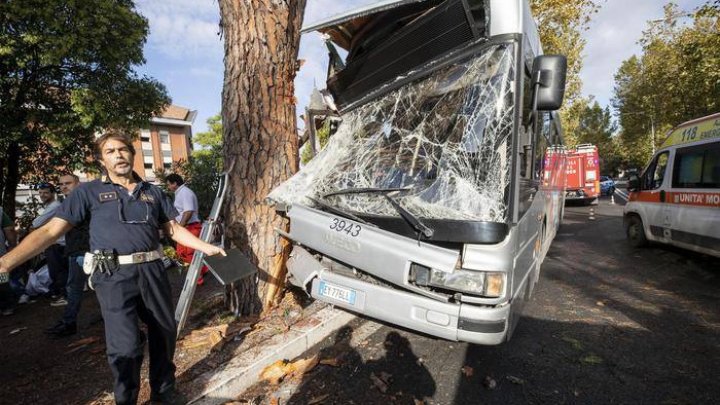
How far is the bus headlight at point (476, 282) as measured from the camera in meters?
2.40

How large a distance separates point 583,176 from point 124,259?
20.0 m

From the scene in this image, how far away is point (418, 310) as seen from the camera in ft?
8.33

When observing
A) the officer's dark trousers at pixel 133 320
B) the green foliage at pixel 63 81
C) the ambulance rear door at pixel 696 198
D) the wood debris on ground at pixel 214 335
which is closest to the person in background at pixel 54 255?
the wood debris on ground at pixel 214 335

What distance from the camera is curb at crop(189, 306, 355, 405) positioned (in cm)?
258

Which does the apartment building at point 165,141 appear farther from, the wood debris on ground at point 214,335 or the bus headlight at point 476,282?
the bus headlight at point 476,282

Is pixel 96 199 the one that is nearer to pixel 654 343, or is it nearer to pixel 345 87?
pixel 345 87

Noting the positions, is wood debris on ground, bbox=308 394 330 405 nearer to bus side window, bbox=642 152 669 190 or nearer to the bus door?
the bus door

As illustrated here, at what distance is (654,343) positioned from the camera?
343 cm

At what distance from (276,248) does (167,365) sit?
151 centimetres

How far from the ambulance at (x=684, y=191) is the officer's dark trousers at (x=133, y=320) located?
7.37 m

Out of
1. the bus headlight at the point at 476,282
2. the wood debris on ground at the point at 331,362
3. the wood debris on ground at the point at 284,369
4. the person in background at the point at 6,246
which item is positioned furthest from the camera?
the person in background at the point at 6,246

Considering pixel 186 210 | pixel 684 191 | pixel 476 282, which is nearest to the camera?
pixel 476 282

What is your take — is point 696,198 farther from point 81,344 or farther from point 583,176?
point 583,176

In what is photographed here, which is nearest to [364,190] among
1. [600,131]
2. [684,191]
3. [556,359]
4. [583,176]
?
[556,359]
